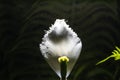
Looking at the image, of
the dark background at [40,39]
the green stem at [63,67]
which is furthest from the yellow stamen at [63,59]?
the dark background at [40,39]

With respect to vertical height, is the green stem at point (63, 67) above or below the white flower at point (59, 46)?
below

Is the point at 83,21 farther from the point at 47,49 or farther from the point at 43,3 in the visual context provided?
the point at 47,49

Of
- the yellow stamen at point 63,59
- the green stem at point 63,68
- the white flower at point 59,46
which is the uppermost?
the white flower at point 59,46

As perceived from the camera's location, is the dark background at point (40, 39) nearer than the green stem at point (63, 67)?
No

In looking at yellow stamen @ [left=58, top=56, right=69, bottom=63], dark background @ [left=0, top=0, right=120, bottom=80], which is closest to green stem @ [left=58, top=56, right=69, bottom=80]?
yellow stamen @ [left=58, top=56, right=69, bottom=63]

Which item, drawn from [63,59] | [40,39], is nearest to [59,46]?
[63,59]

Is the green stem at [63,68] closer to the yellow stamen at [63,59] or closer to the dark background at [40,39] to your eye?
the yellow stamen at [63,59]

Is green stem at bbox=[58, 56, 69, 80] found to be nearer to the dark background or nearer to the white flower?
the white flower
